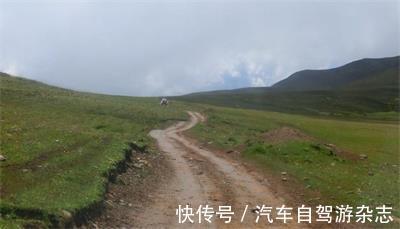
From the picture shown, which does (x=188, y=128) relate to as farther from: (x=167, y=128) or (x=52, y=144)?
(x=52, y=144)

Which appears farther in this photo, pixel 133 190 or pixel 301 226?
pixel 133 190

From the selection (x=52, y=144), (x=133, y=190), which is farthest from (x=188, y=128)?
(x=133, y=190)

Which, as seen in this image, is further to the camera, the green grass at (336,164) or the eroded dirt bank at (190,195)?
the green grass at (336,164)

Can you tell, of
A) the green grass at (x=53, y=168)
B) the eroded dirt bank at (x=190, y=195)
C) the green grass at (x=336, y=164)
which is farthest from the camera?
the green grass at (x=336, y=164)

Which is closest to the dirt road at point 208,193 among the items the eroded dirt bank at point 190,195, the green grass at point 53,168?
the eroded dirt bank at point 190,195

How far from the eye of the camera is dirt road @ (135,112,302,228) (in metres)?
18.8

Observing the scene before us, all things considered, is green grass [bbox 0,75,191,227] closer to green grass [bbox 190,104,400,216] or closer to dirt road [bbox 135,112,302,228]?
dirt road [bbox 135,112,302,228]

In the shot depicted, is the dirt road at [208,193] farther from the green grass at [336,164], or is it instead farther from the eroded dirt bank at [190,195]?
the green grass at [336,164]

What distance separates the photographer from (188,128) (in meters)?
65.8

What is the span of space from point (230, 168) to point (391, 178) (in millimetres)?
11035

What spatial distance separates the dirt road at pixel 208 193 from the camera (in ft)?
61.7

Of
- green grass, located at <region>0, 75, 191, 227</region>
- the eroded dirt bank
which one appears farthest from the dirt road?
green grass, located at <region>0, 75, 191, 227</region>

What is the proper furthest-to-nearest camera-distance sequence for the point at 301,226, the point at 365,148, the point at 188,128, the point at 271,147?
1. the point at 188,128
2. the point at 365,148
3. the point at 271,147
4. the point at 301,226

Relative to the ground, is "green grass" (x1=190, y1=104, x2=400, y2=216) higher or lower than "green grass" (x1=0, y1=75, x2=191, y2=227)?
lower
